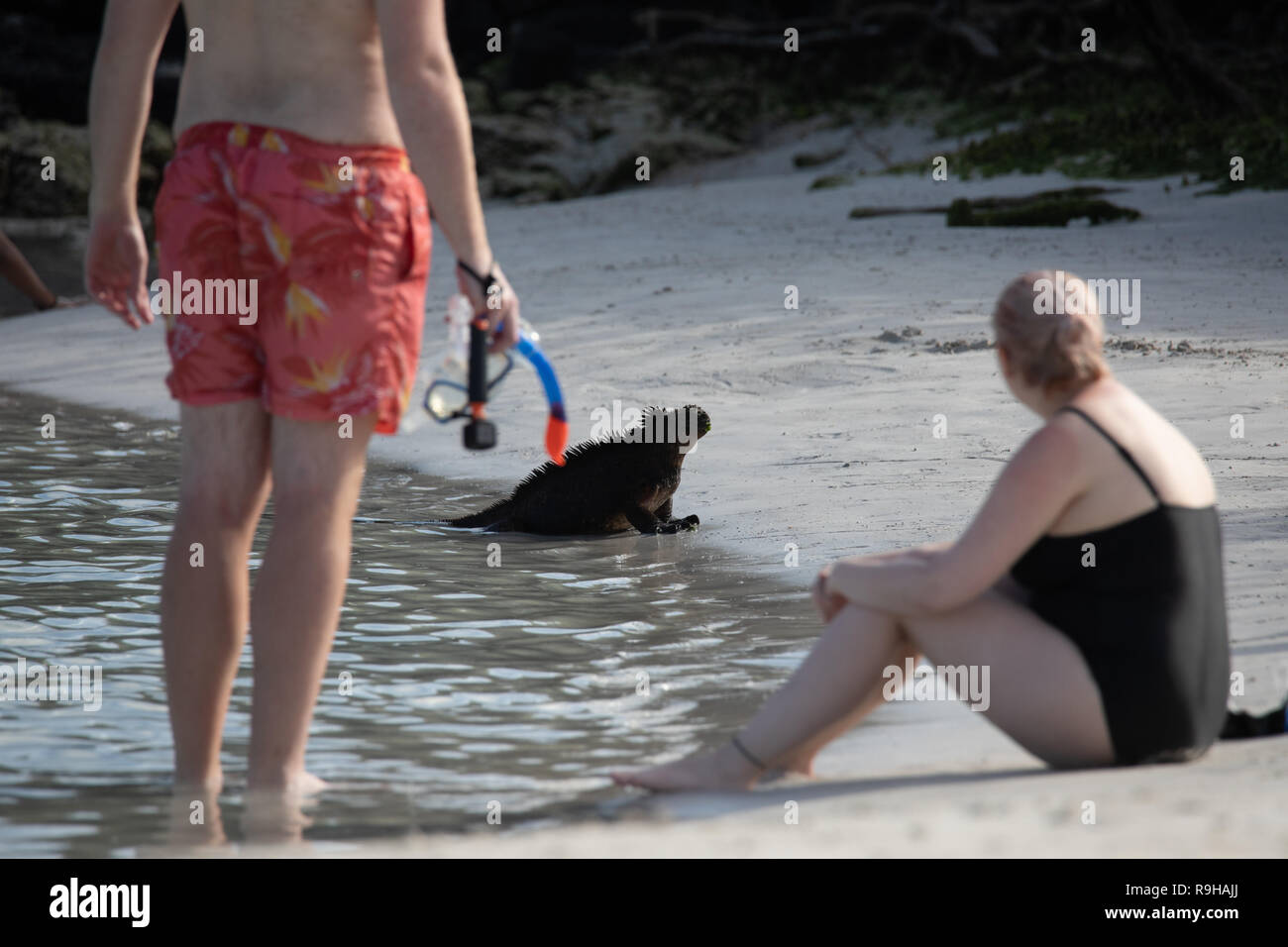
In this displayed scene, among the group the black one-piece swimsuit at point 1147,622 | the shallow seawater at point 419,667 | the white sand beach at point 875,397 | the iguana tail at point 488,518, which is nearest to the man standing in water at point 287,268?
the shallow seawater at point 419,667

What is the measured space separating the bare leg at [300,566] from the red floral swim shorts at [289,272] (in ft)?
0.23

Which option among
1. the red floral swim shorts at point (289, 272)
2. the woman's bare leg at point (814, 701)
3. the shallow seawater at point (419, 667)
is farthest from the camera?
the shallow seawater at point (419, 667)

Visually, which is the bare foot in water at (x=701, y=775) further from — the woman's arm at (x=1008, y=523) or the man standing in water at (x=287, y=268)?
the man standing in water at (x=287, y=268)

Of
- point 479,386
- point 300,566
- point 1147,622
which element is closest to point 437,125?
point 479,386

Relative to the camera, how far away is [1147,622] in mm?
2971

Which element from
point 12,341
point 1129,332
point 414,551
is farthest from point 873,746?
point 12,341

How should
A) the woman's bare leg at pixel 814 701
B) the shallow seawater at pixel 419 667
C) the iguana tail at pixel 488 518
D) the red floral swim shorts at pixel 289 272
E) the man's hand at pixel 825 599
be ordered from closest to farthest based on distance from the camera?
the red floral swim shorts at pixel 289 272 → the woman's bare leg at pixel 814 701 → the man's hand at pixel 825 599 → the shallow seawater at pixel 419 667 → the iguana tail at pixel 488 518

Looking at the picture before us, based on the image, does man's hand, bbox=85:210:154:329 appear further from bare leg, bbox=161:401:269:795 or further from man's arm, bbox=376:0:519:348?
man's arm, bbox=376:0:519:348

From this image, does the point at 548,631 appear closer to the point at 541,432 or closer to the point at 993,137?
the point at 541,432

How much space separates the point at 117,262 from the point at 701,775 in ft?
5.14

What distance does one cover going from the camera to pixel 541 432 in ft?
26.1

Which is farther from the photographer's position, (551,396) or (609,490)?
(609,490)

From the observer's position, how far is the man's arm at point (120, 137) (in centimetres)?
312

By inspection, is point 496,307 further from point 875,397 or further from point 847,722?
point 875,397
